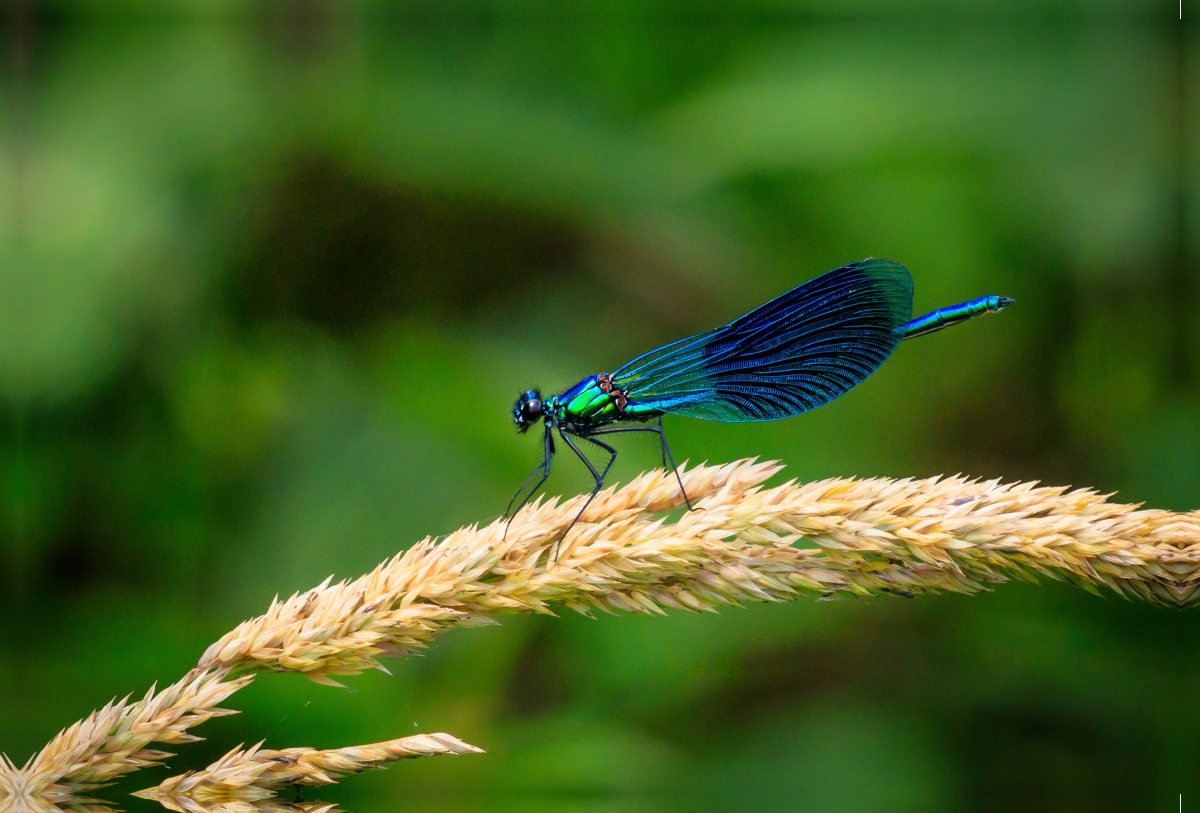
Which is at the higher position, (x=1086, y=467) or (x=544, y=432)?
(x=1086, y=467)

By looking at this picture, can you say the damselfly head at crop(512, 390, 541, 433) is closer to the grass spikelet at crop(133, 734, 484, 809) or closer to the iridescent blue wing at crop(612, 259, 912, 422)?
the iridescent blue wing at crop(612, 259, 912, 422)

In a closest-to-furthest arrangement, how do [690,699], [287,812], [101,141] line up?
1. [287,812]
2. [690,699]
3. [101,141]

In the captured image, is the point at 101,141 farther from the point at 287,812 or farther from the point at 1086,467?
the point at 1086,467

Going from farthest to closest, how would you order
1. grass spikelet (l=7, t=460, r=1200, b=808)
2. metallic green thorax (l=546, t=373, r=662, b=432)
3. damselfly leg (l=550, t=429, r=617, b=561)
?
1. metallic green thorax (l=546, t=373, r=662, b=432)
2. damselfly leg (l=550, t=429, r=617, b=561)
3. grass spikelet (l=7, t=460, r=1200, b=808)

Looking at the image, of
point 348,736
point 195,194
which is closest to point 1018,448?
A: point 348,736

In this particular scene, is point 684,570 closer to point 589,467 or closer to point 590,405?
point 589,467

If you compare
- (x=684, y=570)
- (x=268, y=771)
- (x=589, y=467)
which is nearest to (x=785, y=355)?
(x=589, y=467)

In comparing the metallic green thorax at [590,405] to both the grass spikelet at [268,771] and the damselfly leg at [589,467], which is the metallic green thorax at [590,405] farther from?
the grass spikelet at [268,771]

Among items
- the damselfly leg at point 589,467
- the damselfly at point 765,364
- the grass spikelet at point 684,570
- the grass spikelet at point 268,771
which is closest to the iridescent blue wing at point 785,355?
the damselfly at point 765,364

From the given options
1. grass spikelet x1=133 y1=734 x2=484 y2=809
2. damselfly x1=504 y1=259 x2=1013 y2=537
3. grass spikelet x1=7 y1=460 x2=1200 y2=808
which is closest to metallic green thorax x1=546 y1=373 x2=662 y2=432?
damselfly x1=504 y1=259 x2=1013 y2=537
